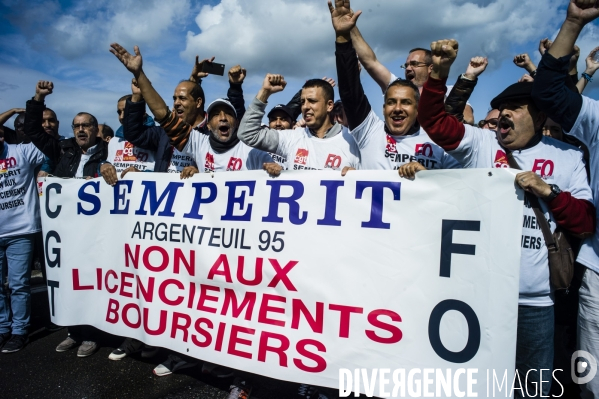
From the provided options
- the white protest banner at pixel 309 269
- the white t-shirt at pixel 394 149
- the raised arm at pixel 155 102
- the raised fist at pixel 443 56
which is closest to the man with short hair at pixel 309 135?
the white t-shirt at pixel 394 149

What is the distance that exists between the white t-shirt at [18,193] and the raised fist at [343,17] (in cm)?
349

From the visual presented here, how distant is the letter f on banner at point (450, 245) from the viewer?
6.96ft

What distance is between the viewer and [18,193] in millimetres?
4055

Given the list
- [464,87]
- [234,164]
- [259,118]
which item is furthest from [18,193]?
[464,87]

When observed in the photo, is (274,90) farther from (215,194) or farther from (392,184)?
(392,184)

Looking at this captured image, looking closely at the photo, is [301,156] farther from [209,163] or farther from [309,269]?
[309,269]

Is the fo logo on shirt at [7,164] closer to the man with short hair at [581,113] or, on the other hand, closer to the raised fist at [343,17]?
the raised fist at [343,17]

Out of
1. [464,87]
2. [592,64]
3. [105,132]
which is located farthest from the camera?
[105,132]

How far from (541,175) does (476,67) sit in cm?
109

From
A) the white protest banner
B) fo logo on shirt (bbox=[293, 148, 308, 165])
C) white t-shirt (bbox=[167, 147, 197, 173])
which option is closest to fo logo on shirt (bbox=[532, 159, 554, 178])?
the white protest banner

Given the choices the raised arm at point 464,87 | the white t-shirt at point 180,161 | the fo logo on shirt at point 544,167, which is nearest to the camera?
the fo logo on shirt at point 544,167

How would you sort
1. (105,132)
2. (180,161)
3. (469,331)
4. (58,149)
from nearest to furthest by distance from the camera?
(469,331) → (180,161) → (58,149) → (105,132)

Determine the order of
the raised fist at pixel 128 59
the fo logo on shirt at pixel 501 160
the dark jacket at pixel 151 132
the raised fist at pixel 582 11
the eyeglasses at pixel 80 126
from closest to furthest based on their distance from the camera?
1. the raised fist at pixel 582 11
2. the fo logo on shirt at pixel 501 160
3. the raised fist at pixel 128 59
4. the dark jacket at pixel 151 132
5. the eyeglasses at pixel 80 126

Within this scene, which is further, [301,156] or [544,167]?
[301,156]
